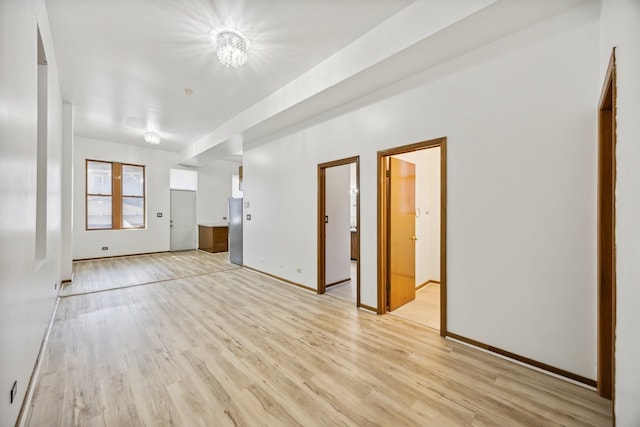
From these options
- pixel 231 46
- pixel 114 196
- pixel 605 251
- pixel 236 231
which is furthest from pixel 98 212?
pixel 605 251

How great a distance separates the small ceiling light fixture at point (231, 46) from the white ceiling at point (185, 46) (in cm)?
8

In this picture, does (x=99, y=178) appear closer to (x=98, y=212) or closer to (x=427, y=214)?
(x=98, y=212)

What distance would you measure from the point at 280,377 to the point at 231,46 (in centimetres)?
321

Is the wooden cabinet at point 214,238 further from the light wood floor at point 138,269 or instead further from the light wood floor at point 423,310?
the light wood floor at point 423,310

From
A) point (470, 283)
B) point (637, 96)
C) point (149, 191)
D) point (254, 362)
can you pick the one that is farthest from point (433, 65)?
point (149, 191)

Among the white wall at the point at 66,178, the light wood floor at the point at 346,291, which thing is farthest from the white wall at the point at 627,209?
the white wall at the point at 66,178

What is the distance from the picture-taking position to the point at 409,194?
371 centimetres

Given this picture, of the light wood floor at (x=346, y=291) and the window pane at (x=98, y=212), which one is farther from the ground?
the window pane at (x=98, y=212)

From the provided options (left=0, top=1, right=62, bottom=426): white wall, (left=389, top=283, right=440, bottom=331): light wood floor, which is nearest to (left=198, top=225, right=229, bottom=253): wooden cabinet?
(left=0, top=1, right=62, bottom=426): white wall

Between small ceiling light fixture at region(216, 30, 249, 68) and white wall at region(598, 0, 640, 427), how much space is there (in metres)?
2.87

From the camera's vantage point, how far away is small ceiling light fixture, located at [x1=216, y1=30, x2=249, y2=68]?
2.62 metres

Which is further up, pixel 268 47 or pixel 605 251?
pixel 268 47

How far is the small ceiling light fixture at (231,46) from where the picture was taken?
262cm

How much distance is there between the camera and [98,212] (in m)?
6.96
